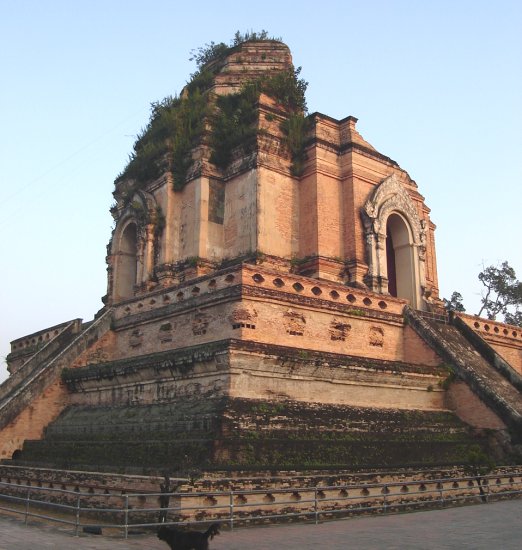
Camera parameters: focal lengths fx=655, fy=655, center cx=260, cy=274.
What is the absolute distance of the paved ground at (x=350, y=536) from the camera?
849cm

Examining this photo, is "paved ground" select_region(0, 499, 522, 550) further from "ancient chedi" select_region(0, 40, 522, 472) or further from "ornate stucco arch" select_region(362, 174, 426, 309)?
"ornate stucco arch" select_region(362, 174, 426, 309)

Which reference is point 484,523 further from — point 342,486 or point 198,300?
point 198,300

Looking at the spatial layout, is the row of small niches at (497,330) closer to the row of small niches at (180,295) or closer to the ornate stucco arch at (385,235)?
the ornate stucco arch at (385,235)

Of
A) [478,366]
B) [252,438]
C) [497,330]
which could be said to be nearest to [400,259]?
[497,330]

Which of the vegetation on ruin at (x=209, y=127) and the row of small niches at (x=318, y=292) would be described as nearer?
the row of small niches at (x=318, y=292)

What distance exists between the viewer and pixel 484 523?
33.1 ft

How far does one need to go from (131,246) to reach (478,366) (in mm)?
13405

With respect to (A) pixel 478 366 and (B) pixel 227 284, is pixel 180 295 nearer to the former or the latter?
(B) pixel 227 284

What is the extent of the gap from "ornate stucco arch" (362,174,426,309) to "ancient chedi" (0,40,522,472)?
67mm

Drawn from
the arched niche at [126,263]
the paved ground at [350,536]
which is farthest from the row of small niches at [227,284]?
the paved ground at [350,536]

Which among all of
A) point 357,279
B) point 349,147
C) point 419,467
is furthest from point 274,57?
point 419,467

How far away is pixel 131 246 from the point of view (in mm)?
24672

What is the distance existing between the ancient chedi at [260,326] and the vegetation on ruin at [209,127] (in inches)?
2.6

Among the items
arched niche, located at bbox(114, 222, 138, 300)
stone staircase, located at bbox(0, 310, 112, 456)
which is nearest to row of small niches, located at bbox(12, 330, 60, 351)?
stone staircase, located at bbox(0, 310, 112, 456)
